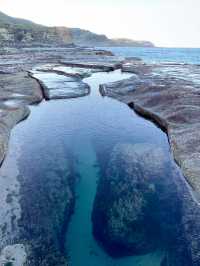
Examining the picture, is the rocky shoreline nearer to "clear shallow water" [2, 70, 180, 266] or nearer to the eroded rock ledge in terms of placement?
the eroded rock ledge

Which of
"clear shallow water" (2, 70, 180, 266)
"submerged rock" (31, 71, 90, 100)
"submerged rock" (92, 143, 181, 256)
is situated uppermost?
"submerged rock" (92, 143, 181, 256)

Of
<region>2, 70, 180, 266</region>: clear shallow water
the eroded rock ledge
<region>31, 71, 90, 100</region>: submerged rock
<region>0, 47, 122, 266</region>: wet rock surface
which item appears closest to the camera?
<region>0, 47, 122, 266</region>: wet rock surface

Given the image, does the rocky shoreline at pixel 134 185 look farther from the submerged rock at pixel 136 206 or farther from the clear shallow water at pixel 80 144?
the clear shallow water at pixel 80 144

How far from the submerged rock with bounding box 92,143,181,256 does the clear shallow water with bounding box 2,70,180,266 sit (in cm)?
64

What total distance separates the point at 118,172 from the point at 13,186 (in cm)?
732

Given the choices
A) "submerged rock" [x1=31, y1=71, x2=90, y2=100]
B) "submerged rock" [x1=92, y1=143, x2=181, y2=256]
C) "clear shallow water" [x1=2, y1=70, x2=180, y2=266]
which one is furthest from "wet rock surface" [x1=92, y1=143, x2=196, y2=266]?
"submerged rock" [x1=31, y1=71, x2=90, y2=100]

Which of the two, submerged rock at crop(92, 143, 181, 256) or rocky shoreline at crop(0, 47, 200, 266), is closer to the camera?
rocky shoreline at crop(0, 47, 200, 266)

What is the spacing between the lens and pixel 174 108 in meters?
37.0

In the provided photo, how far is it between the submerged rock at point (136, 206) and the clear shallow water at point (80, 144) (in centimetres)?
64

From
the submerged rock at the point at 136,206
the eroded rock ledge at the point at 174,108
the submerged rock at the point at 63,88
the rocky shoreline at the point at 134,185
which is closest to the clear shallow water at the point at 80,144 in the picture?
the rocky shoreline at the point at 134,185

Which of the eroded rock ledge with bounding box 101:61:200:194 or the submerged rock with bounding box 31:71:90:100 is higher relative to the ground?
the eroded rock ledge with bounding box 101:61:200:194

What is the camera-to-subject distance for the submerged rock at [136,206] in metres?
16.9

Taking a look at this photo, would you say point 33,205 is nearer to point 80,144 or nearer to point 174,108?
point 80,144

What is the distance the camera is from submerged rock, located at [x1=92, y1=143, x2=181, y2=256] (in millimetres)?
16859
